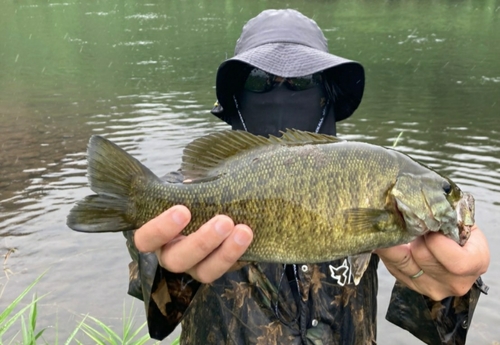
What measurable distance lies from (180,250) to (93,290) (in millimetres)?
5909

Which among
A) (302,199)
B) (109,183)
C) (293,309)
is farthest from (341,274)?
(109,183)

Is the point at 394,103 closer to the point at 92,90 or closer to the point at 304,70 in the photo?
the point at 92,90

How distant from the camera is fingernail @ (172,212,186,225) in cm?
217

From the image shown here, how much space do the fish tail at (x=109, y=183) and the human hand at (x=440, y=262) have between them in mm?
1183

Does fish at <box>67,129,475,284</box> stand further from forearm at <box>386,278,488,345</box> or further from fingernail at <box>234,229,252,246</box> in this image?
forearm at <box>386,278,488,345</box>

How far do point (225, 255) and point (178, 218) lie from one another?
10.3 inches

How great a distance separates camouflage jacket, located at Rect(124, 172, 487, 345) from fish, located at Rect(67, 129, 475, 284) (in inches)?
20.8

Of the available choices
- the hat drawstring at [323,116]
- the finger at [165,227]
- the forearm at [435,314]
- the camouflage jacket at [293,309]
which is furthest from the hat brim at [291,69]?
the forearm at [435,314]

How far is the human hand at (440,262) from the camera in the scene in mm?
2197

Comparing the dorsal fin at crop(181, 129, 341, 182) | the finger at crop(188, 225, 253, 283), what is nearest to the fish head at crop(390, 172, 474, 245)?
the dorsal fin at crop(181, 129, 341, 182)

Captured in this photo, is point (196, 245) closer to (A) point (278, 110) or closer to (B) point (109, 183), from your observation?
(B) point (109, 183)

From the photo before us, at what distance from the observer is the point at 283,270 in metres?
2.89

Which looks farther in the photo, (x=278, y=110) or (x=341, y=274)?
(x=278, y=110)

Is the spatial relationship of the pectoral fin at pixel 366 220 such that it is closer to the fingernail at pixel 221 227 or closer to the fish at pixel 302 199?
the fish at pixel 302 199
